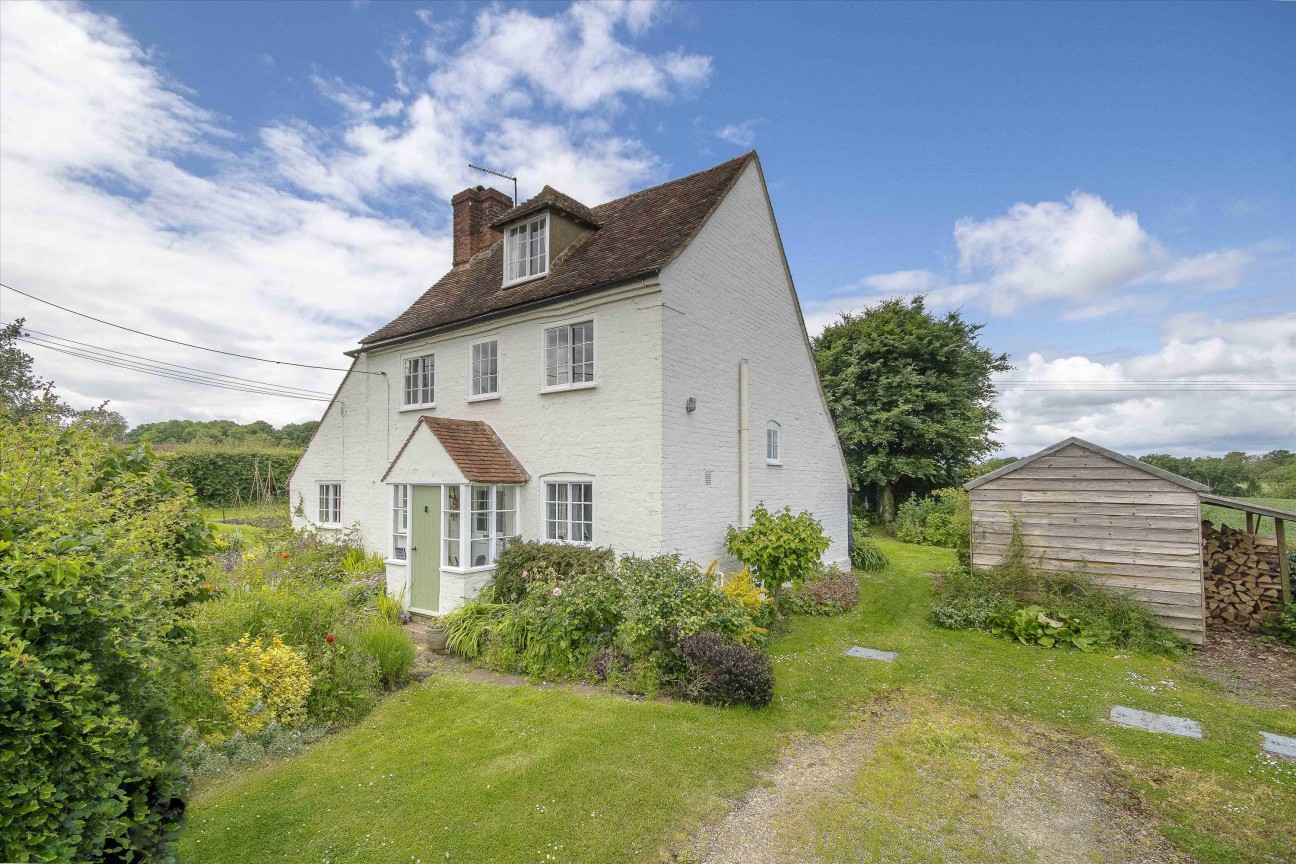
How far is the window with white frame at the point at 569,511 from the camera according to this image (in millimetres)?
11430

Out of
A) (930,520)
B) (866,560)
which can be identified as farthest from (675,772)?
(930,520)

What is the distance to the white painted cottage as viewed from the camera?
10.8m

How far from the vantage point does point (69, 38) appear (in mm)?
7797

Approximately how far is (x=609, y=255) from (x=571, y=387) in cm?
316

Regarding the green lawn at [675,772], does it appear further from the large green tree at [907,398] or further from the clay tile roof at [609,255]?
the large green tree at [907,398]

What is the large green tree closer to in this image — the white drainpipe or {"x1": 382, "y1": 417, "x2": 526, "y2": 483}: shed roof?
the white drainpipe

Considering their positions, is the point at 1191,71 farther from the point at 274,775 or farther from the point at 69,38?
the point at 69,38

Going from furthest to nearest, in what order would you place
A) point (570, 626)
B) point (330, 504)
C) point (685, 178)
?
point (330, 504) < point (685, 178) < point (570, 626)

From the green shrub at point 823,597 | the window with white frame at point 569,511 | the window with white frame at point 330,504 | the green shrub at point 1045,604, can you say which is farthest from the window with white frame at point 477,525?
the green shrub at point 1045,604

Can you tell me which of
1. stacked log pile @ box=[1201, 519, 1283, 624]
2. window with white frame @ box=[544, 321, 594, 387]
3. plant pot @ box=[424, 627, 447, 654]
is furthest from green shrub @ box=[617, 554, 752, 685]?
stacked log pile @ box=[1201, 519, 1283, 624]

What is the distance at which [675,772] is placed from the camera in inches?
218

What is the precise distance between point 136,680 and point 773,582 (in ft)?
32.1

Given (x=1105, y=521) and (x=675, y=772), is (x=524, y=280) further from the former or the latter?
(x=1105, y=521)

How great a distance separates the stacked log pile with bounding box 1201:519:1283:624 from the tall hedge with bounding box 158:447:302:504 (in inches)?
1349
